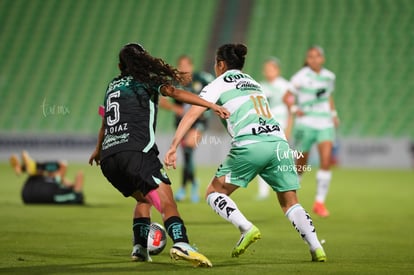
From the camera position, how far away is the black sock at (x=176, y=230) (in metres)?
6.82

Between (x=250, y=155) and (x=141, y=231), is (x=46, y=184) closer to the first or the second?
(x=141, y=231)

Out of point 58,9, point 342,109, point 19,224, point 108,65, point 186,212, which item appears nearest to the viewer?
point 19,224

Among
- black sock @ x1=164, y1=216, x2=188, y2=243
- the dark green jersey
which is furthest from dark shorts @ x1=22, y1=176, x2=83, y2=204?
black sock @ x1=164, y1=216, x2=188, y2=243

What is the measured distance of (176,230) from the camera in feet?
22.5

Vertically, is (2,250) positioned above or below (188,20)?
below

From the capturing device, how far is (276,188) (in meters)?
7.59

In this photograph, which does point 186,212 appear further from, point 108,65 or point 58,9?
point 58,9

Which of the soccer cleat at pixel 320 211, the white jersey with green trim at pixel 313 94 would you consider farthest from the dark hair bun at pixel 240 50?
the white jersey with green trim at pixel 313 94

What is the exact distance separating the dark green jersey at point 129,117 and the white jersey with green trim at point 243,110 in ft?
1.87

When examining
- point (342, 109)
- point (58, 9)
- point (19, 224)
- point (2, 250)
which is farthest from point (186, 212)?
point (58, 9)

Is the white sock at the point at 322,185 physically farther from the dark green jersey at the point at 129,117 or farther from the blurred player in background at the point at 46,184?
the dark green jersey at the point at 129,117

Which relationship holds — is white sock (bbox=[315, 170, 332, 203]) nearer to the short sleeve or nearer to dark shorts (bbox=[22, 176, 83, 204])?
dark shorts (bbox=[22, 176, 83, 204])

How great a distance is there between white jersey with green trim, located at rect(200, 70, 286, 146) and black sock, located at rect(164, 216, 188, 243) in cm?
102

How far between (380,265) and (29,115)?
21.7m
